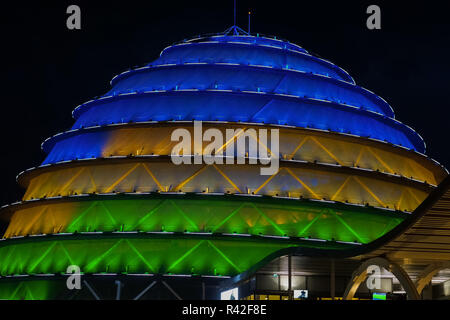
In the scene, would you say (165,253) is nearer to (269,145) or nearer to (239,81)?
(269,145)

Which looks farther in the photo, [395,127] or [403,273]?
[395,127]

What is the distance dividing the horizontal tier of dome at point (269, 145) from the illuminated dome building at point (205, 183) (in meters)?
0.08

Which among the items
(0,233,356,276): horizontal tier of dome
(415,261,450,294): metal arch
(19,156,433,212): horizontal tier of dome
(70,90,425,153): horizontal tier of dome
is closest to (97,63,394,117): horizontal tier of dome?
(70,90,425,153): horizontal tier of dome

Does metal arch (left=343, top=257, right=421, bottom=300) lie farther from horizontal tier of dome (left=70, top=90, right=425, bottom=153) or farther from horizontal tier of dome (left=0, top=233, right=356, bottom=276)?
horizontal tier of dome (left=70, top=90, right=425, bottom=153)

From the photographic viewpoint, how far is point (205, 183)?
4053 centimetres

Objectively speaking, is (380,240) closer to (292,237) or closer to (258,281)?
(258,281)

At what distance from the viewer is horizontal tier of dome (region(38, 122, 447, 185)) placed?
42125mm

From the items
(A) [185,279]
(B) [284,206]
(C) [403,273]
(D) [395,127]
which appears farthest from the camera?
(D) [395,127]

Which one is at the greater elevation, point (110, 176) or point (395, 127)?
point (395, 127)

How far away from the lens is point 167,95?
44.2 metres

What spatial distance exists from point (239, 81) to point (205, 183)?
7.58m

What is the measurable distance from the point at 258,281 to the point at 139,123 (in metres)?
12.5
